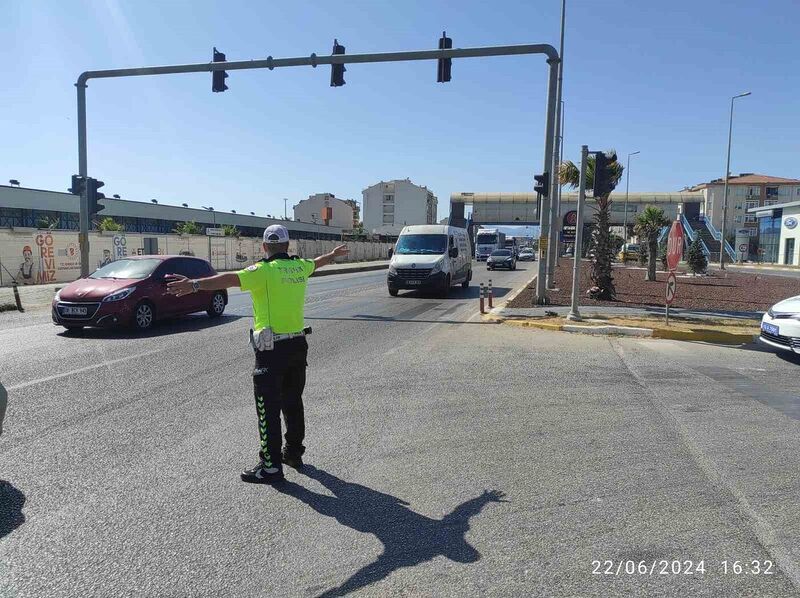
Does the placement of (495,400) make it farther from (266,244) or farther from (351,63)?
(351,63)

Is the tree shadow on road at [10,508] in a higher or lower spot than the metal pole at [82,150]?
lower

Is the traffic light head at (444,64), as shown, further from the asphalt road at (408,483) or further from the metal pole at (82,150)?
the metal pole at (82,150)

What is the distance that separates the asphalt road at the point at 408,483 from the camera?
3.09 meters

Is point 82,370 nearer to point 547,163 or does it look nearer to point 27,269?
point 547,163

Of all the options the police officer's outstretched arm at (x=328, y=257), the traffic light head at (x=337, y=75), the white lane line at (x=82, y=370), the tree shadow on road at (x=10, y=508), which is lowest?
the white lane line at (x=82, y=370)

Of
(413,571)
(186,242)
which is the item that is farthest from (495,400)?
(186,242)

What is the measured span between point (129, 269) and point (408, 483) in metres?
9.90

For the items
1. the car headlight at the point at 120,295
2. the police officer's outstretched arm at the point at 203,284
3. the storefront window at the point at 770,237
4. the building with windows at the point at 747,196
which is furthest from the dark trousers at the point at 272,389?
the building with windows at the point at 747,196

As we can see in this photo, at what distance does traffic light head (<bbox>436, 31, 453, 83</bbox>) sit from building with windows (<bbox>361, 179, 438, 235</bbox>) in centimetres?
10459

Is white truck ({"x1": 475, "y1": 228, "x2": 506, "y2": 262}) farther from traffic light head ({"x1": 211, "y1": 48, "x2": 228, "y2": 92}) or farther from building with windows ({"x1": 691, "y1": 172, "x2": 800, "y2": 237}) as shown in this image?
building with windows ({"x1": 691, "y1": 172, "x2": 800, "y2": 237})

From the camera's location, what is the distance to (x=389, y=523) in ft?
12.0

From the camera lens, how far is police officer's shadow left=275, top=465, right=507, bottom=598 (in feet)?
10.4

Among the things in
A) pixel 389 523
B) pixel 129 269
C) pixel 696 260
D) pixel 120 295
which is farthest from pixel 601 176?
pixel 696 260

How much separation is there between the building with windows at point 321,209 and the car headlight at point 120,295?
11042 centimetres
